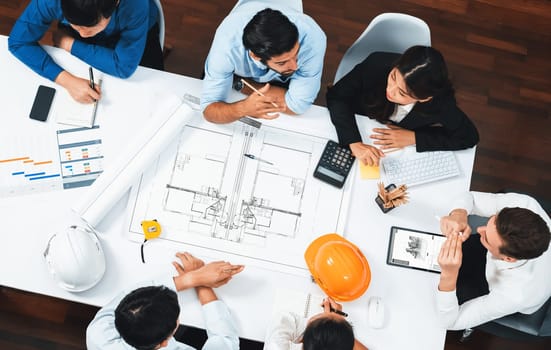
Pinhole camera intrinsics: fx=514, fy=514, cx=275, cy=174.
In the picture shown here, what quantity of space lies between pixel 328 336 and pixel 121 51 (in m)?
1.24

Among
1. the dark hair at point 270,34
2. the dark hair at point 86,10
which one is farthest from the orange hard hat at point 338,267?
the dark hair at point 86,10

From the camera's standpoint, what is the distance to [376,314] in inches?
70.2

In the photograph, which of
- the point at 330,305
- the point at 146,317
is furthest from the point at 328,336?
the point at 146,317

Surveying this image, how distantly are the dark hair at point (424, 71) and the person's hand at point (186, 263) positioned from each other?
0.96m

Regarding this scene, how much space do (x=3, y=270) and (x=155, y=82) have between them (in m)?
0.85

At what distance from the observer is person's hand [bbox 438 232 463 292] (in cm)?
176

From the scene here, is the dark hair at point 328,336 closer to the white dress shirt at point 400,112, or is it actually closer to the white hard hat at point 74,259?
the white hard hat at point 74,259

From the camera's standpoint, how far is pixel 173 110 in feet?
6.19

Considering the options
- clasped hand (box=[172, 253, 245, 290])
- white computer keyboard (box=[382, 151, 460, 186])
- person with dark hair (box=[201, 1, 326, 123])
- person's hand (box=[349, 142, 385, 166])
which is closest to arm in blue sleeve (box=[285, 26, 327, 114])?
person with dark hair (box=[201, 1, 326, 123])

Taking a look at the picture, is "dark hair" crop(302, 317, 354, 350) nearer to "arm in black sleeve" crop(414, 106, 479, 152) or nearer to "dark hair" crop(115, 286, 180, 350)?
"dark hair" crop(115, 286, 180, 350)

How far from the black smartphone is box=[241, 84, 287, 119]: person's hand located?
71 centimetres

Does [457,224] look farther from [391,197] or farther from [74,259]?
[74,259]

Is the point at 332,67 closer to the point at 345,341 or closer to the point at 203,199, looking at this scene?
the point at 203,199

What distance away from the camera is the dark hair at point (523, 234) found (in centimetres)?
167
